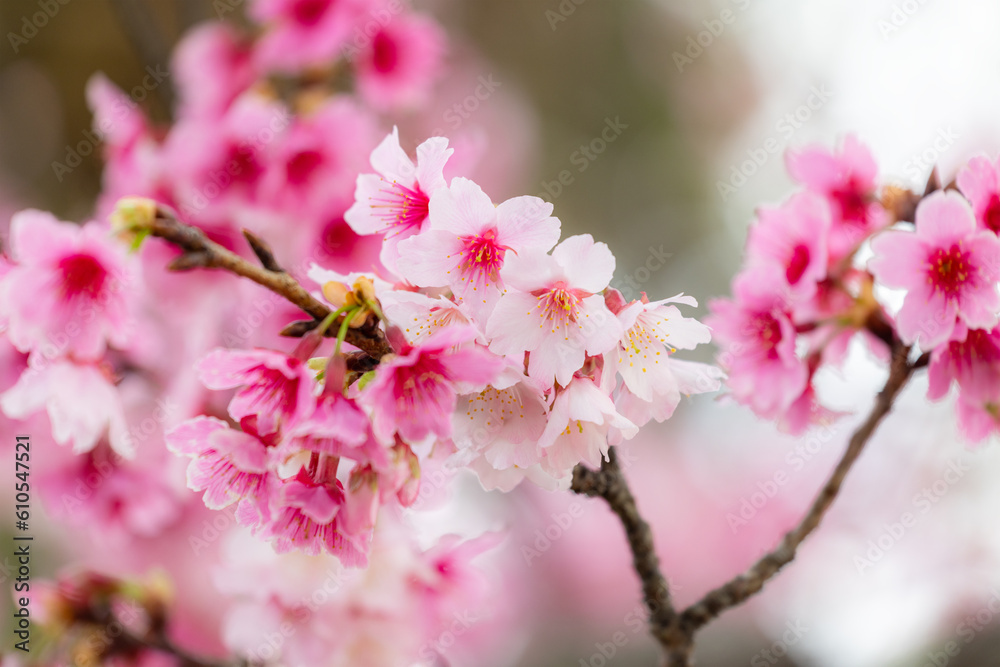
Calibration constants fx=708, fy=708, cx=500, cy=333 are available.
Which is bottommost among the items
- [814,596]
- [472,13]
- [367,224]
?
[814,596]

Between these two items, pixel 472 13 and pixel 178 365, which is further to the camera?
pixel 472 13

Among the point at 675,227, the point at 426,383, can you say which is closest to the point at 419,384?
the point at 426,383

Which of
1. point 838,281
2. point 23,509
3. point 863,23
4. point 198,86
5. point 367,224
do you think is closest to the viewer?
point 367,224

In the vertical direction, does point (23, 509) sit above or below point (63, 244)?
below

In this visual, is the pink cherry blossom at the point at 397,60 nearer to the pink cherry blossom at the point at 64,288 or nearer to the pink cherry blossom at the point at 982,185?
the pink cherry blossom at the point at 64,288

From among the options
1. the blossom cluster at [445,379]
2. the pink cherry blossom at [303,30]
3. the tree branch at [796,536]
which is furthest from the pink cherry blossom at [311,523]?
the pink cherry blossom at [303,30]

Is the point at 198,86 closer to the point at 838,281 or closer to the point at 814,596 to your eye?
the point at 838,281

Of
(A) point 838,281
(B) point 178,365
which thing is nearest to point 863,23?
(A) point 838,281

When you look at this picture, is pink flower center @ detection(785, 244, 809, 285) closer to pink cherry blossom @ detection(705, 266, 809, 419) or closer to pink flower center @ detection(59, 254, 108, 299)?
pink cherry blossom @ detection(705, 266, 809, 419)
